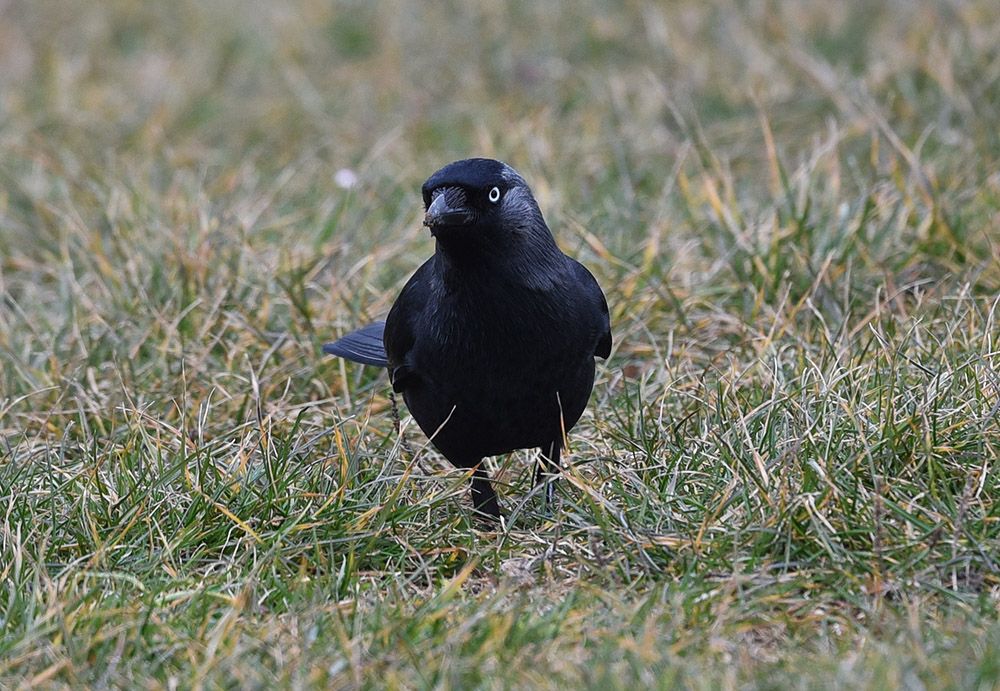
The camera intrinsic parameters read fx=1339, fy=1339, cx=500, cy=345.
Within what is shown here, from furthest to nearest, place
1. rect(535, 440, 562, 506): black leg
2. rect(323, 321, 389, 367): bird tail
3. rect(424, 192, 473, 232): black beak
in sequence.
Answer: rect(323, 321, 389, 367): bird tail → rect(535, 440, 562, 506): black leg → rect(424, 192, 473, 232): black beak

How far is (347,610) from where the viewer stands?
A: 114 inches

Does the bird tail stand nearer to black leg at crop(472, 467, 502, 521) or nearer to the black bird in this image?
the black bird

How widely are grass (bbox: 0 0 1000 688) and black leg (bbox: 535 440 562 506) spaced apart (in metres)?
0.06

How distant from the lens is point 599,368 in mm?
4383

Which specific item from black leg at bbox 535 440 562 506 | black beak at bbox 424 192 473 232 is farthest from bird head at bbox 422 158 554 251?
black leg at bbox 535 440 562 506

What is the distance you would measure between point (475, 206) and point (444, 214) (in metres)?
0.12

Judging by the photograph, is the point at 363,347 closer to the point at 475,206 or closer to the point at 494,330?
the point at 494,330

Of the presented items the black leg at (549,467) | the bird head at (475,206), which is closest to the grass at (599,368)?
the black leg at (549,467)

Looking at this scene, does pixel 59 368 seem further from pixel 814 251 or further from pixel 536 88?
pixel 536 88

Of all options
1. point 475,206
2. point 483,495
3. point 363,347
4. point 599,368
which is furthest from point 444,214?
point 599,368

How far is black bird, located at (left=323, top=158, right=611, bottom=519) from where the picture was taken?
329 cm

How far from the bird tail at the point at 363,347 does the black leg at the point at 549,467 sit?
21.3 inches

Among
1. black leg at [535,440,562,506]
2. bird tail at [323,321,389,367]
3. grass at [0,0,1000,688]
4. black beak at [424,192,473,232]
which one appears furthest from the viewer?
bird tail at [323,321,389,367]

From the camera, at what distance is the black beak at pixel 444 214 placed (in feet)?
10.2
